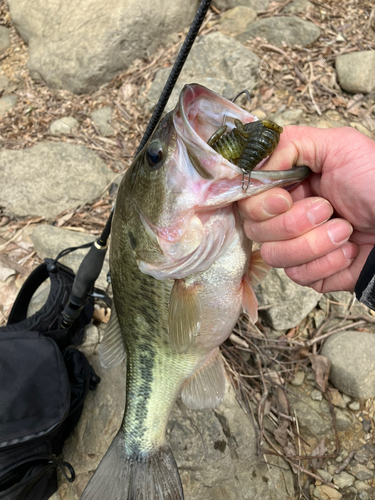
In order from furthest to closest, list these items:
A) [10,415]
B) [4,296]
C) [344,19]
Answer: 1. [344,19]
2. [4,296]
3. [10,415]

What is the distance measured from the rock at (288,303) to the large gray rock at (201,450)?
0.80 m

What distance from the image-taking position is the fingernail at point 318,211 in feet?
3.88

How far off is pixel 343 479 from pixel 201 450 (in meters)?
1.02

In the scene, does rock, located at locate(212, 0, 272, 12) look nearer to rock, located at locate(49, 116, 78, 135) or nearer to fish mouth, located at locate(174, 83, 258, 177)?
rock, located at locate(49, 116, 78, 135)

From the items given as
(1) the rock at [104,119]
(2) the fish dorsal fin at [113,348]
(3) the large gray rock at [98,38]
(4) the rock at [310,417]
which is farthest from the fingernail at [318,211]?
(3) the large gray rock at [98,38]

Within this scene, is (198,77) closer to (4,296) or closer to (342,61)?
A: (342,61)

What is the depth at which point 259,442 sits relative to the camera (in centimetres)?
241

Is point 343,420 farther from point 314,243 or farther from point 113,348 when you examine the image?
point 314,243

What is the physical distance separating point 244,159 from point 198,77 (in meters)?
3.71

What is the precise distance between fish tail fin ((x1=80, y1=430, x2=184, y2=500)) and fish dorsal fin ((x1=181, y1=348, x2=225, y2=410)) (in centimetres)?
34

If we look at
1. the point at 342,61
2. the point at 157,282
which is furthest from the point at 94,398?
the point at 342,61

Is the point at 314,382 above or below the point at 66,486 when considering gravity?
below

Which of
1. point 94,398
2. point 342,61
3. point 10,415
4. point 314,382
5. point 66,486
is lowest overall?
Answer: point 314,382

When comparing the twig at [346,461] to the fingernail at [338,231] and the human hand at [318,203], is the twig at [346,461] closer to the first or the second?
the human hand at [318,203]
